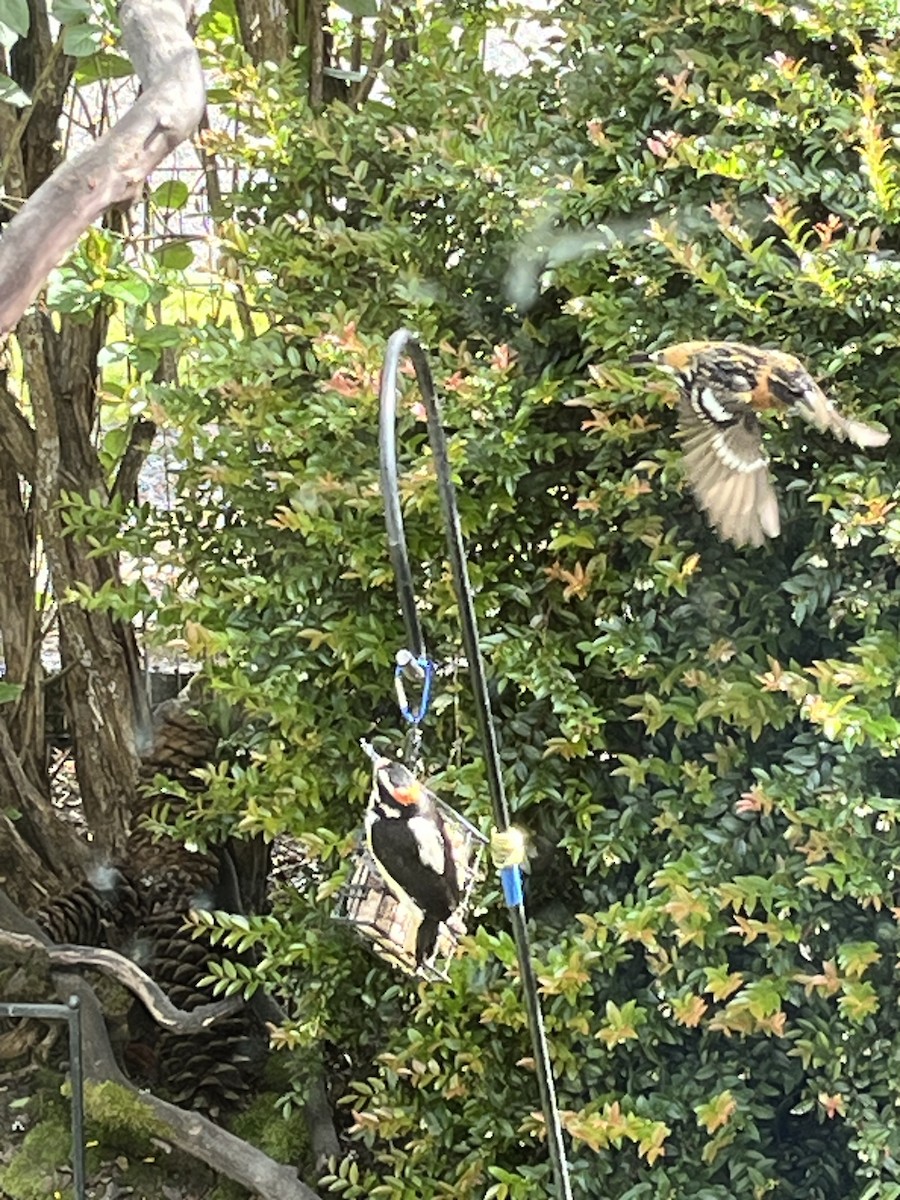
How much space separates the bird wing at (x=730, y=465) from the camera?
0.79 metres

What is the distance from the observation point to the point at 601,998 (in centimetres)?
97

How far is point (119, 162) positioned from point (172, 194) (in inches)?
28.4

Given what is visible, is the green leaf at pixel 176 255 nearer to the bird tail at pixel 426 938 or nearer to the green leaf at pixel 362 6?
the green leaf at pixel 362 6

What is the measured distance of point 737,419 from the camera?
785 mm

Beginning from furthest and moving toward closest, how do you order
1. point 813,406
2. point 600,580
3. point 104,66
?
point 104,66
point 600,580
point 813,406

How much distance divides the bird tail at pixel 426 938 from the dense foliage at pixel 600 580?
10.3 inches

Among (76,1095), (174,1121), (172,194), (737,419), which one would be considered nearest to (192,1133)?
(174,1121)

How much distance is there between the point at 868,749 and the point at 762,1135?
0.33 meters

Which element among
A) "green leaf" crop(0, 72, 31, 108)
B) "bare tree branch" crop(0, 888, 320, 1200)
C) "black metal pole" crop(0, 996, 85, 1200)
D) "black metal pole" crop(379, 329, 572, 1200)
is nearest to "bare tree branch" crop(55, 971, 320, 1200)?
"bare tree branch" crop(0, 888, 320, 1200)

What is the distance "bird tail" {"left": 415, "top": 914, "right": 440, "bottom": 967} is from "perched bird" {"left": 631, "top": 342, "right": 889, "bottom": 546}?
325mm

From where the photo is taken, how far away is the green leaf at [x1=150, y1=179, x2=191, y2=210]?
4.30ft

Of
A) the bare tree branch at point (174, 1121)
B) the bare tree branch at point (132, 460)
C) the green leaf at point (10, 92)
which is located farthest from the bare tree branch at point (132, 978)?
the green leaf at point (10, 92)

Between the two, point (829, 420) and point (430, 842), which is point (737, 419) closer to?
point (829, 420)

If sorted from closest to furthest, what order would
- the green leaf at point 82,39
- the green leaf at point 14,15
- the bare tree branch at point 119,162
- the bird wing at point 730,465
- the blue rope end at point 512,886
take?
the bare tree branch at point 119,162, the blue rope end at point 512,886, the bird wing at point 730,465, the green leaf at point 14,15, the green leaf at point 82,39
